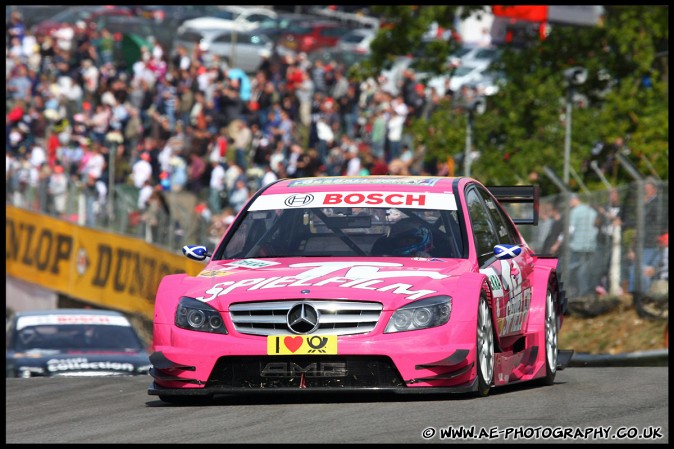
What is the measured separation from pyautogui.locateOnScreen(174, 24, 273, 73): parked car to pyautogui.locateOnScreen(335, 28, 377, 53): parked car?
2345mm

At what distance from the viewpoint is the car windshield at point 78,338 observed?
16.7m

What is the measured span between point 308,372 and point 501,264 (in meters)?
1.84

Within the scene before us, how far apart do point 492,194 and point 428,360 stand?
3.06m

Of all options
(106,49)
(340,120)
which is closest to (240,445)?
(340,120)

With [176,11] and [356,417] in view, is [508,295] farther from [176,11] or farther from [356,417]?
[176,11]

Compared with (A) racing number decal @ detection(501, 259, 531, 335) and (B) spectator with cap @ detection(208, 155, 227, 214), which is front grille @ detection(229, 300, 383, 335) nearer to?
(A) racing number decal @ detection(501, 259, 531, 335)

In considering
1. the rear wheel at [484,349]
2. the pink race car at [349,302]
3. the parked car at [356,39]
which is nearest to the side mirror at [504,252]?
the pink race car at [349,302]

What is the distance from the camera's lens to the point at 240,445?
7098 millimetres

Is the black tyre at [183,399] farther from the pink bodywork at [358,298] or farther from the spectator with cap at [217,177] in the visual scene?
the spectator with cap at [217,177]

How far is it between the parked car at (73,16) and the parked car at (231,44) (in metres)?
2.18

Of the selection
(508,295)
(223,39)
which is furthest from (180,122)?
(508,295)

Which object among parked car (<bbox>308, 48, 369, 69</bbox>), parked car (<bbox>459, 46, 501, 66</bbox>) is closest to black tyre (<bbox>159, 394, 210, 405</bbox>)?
parked car (<bbox>308, 48, 369, 69</bbox>)

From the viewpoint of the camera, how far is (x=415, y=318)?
8977 millimetres

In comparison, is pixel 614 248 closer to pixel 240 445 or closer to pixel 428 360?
pixel 428 360
